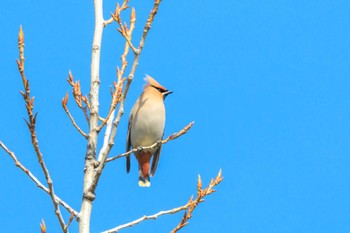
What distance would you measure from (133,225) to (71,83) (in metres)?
0.82

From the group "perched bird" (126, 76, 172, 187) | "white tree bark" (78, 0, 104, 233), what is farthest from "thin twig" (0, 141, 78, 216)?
"perched bird" (126, 76, 172, 187)

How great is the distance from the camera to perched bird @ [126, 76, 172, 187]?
6.62 metres

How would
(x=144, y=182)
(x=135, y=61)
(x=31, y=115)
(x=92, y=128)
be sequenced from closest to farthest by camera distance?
(x=31, y=115), (x=135, y=61), (x=92, y=128), (x=144, y=182)

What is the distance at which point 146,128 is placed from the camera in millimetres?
6633

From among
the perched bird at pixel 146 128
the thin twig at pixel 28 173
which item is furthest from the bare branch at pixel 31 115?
the perched bird at pixel 146 128

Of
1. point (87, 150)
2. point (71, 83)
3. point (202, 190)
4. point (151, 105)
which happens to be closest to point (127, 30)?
point (71, 83)

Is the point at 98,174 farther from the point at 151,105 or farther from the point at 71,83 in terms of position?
the point at 151,105

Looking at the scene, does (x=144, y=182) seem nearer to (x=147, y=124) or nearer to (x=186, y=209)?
(x=147, y=124)

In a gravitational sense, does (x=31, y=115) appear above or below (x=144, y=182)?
below

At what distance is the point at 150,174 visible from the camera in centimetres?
671

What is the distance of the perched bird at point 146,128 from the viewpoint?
662 cm

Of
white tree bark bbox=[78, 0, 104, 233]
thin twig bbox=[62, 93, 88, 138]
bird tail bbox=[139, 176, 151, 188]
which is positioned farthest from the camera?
bird tail bbox=[139, 176, 151, 188]

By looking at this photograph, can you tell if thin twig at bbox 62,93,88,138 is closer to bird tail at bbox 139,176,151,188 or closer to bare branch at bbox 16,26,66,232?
bare branch at bbox 16,26,66,232

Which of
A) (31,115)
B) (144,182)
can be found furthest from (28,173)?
(144,182)
